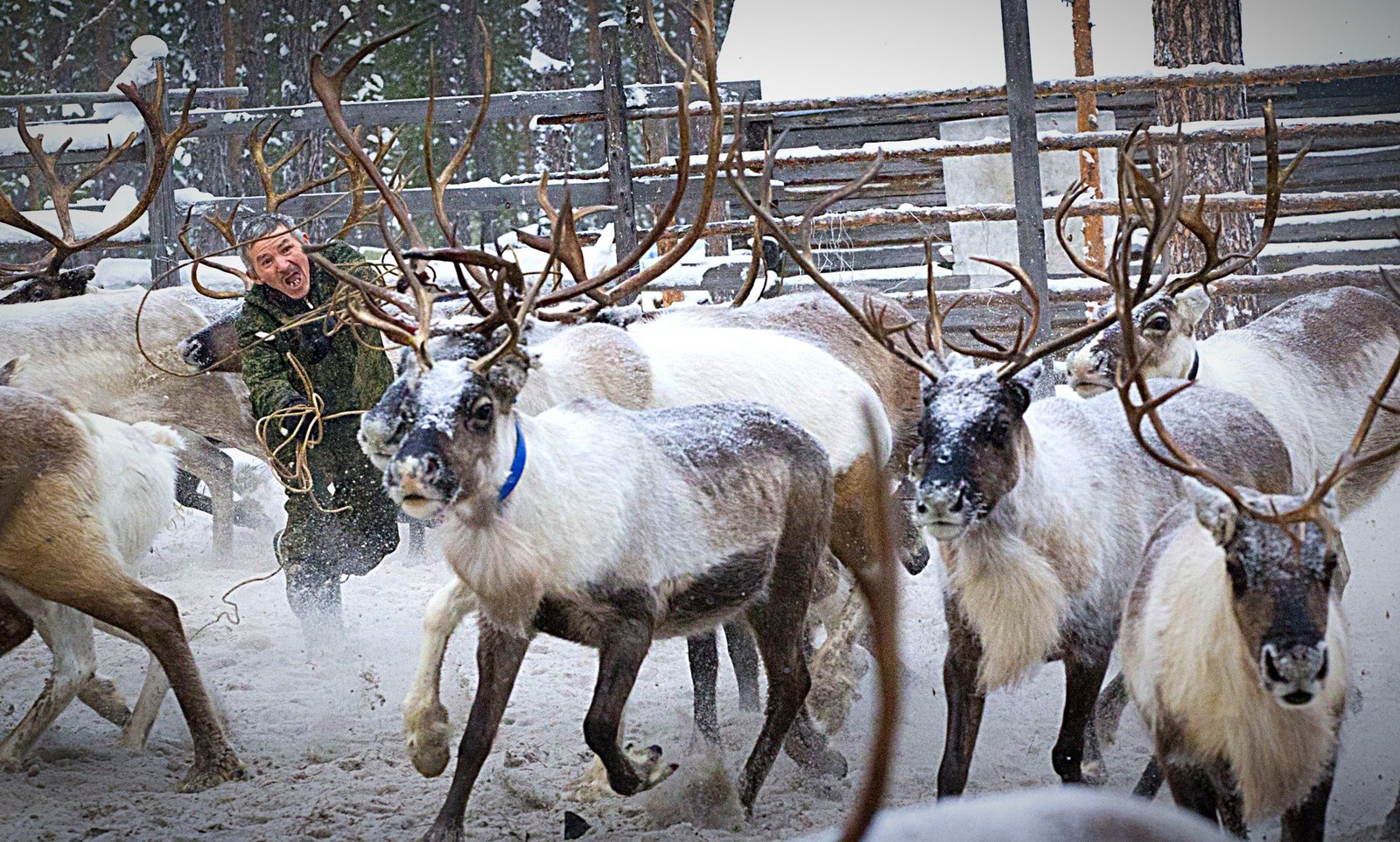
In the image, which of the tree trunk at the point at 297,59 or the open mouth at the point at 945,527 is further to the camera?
the tree trunk at the point at 297,59

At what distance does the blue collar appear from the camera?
11.0 feet

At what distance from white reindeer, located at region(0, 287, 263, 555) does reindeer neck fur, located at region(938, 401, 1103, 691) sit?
363 cm

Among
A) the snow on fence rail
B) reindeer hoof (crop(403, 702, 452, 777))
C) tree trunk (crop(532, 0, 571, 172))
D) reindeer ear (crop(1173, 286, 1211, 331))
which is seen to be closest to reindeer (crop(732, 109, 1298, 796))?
reindeer hoof (crop(403, 702, 452, 777))

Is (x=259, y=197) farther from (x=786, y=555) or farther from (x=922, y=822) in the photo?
(x=922, y=822)

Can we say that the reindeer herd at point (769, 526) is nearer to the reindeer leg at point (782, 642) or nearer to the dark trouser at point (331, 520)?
the reindeer leg at point (782, 642)

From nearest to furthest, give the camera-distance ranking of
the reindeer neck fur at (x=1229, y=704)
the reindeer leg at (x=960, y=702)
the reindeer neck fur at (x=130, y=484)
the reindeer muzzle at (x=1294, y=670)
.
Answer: the reindeer muzzle at (x=1294, y=670) < the reindeer neck fur at (x=1229, y=704) < the reindeer leg at (x=960, y=702) < the reindeer neck fur at (x=130, y=484)

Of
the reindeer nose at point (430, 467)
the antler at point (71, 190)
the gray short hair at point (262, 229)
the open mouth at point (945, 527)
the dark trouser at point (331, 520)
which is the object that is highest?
the antler at point (71, 190)

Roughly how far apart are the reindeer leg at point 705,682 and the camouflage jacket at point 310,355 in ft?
5.75

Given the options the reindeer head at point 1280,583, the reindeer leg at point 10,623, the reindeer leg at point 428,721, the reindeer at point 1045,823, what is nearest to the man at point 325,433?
the reindeer leg at point 10,623

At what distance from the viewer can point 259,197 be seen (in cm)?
937

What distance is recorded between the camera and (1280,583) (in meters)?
2.68

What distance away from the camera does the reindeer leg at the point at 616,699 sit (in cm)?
334

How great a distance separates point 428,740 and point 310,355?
2.04m

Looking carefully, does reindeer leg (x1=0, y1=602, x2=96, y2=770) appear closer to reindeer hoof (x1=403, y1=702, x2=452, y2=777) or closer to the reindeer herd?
the reindeer herd
